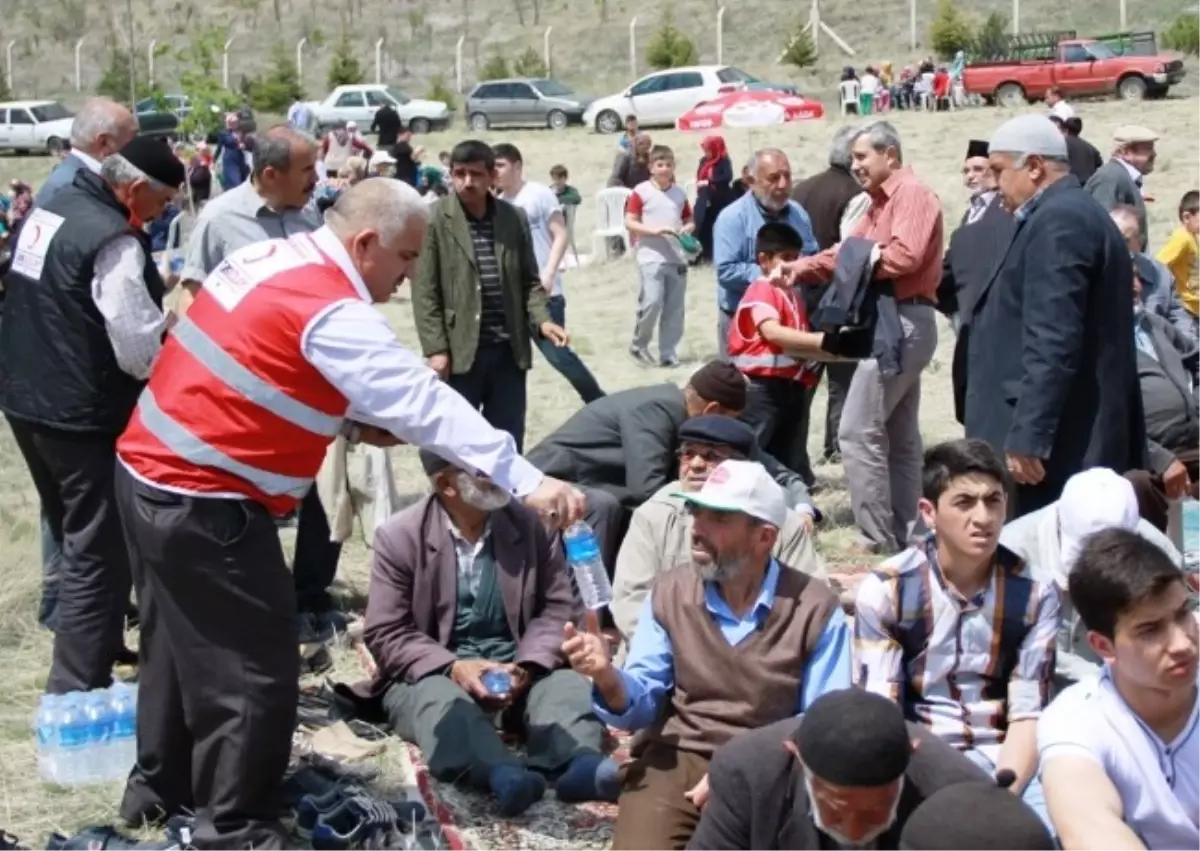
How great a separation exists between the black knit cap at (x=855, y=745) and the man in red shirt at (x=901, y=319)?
13.8 feet

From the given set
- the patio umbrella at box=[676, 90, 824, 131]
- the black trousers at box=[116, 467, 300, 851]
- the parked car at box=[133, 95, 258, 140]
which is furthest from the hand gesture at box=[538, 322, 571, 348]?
the parked car at box=[133, 95, 258, 140]

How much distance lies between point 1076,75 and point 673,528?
28106mm

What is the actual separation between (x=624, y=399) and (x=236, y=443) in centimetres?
262

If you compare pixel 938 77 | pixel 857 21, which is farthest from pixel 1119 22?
pixel 938 77

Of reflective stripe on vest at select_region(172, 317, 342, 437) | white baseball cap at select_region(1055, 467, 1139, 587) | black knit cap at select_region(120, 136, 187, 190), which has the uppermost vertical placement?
black knit cap at select_region(120, 136, 187, 190)

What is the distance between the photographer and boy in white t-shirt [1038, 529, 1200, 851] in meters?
3.46

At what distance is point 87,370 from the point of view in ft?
18.5

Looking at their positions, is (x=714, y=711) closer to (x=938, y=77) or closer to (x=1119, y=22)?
(x=938, y=77)

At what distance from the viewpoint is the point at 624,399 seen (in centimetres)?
670

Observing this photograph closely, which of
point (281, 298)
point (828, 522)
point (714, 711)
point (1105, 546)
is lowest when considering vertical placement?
point (828, 522)

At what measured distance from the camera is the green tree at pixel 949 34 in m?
40.3

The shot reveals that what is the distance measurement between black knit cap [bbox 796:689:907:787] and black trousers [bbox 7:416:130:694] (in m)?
3.05

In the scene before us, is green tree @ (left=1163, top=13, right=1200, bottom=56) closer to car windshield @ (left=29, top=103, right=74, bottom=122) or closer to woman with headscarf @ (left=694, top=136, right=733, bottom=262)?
woman with headscarf @ (left=694, top=136, right=733, bottom=262)

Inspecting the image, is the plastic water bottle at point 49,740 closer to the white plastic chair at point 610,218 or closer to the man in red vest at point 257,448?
the man in red vest at point 257,448
